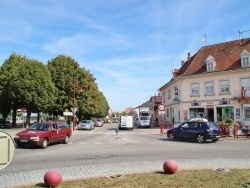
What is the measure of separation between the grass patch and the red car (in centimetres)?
975

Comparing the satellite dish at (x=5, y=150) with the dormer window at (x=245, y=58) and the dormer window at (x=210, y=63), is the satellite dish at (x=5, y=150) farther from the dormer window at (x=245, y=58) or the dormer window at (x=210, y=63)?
the dormer window at (x=210, y=63)

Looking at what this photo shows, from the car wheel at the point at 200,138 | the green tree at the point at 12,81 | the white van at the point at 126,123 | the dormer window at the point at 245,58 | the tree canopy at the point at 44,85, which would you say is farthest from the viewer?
the white van at the point at 126,123

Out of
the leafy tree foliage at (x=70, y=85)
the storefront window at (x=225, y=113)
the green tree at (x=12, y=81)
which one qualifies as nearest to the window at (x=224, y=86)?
the storefront window at (x=225, y=113)

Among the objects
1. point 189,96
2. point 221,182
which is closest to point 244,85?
point 189,96

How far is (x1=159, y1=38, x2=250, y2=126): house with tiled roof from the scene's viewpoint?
37.3 metres

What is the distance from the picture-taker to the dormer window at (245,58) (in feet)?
122

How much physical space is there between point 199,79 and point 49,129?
87.4ft

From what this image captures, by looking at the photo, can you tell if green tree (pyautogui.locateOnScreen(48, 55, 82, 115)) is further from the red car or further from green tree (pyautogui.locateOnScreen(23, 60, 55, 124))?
the red car

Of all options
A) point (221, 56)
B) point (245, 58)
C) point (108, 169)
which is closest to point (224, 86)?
point (245, 58)

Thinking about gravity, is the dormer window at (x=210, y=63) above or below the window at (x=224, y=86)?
above

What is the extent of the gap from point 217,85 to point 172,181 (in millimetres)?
33205

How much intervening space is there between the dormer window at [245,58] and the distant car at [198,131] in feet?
57.2

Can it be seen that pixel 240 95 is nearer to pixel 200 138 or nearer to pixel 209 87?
pixel 209 87

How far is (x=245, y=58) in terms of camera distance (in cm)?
3747
